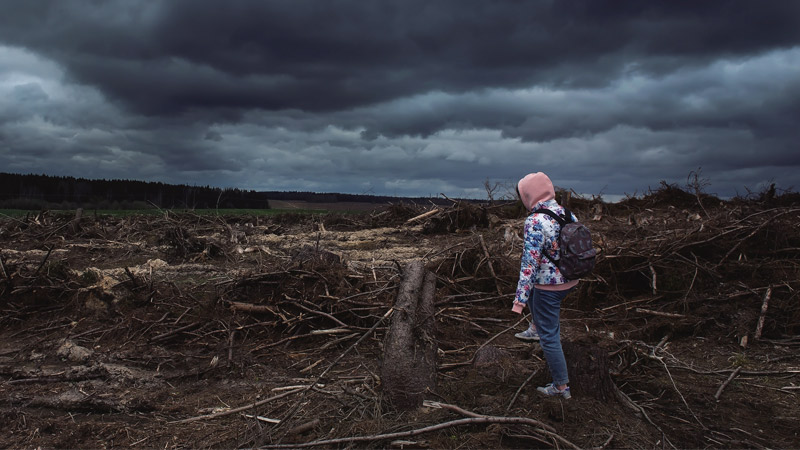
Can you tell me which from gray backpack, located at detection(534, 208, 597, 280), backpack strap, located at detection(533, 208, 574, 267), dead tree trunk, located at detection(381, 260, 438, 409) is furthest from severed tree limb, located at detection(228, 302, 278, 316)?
gray backpack, located at detection(534, 208, 597, 280)

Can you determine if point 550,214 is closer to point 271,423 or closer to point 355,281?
point 271,423

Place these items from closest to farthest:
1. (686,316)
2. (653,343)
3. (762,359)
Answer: (762,359), (653,343), (686,316)

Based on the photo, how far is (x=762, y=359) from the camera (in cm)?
645

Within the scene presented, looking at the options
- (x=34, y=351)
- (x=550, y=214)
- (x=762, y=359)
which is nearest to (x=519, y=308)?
(x=550, y=214)

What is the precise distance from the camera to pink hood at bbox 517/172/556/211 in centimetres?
435

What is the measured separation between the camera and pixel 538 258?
13.8 feet

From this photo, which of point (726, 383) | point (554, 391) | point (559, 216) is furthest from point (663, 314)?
point (559, 216)

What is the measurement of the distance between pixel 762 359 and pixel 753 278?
207cm

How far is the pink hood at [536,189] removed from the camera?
171 inches

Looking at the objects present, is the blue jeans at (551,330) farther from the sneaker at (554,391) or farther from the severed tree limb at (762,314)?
the severed tree limb at (762,314)

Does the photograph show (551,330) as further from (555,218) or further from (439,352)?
(439,352)

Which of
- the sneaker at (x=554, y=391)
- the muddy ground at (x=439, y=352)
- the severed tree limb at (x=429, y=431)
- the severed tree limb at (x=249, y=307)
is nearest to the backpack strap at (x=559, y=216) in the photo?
the muddy ground at (x=439, y=352)

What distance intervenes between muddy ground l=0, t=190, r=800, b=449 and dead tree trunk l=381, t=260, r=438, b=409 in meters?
0.13

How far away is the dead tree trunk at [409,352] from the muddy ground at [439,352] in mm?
130
